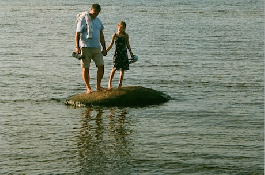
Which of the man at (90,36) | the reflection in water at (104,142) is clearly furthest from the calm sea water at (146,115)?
the man at (90,36)

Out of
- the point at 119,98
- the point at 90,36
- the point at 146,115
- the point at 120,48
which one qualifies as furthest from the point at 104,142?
the point at 120,48

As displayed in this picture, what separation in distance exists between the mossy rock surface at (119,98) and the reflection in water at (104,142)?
307 millimetres

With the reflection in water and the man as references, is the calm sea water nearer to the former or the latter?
the reflection in water

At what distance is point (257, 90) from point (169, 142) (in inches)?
204

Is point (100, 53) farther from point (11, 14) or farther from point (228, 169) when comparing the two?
point (11, 14)

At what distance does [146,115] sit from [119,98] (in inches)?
35.5

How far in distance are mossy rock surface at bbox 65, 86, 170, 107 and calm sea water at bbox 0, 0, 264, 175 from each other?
0.73 ft

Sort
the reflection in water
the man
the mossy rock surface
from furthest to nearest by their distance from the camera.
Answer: the mossy rock surface → the man → the reflection in water

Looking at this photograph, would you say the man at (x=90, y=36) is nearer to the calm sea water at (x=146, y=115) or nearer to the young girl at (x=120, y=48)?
the young girl at (x=120, y=48)

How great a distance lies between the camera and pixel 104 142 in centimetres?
1048

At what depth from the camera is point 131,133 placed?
36.6ft

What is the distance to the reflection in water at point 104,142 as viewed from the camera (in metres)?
9.27

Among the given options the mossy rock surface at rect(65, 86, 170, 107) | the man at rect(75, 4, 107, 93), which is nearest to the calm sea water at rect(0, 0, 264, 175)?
the mossy rock surface at rect(65, 86, 170, 107)

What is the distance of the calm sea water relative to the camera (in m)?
9.50
